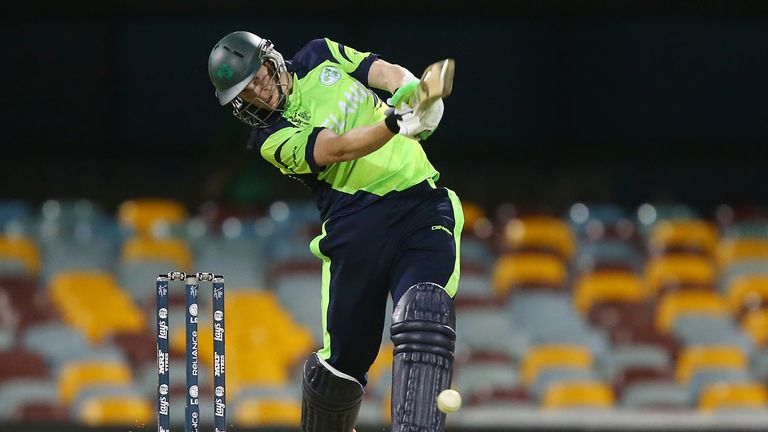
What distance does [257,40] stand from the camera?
4.16 meters

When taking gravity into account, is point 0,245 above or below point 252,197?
below

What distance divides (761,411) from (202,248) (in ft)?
12.0

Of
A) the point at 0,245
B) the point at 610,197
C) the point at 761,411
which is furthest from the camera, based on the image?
the point at 610,197

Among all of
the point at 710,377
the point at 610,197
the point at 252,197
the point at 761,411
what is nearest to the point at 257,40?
the point at 761,411

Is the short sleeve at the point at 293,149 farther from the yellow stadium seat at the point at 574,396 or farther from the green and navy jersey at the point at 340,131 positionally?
the yellow stadium seat at the point at 574,396

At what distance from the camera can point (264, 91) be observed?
4.18 metres

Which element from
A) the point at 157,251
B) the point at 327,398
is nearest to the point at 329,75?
the point at 327,398

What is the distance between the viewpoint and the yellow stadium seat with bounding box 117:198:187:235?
970cm

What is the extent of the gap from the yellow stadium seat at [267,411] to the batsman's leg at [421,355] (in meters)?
3.00

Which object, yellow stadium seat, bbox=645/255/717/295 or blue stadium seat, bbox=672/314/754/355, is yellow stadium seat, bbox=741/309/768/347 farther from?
yellow stadium seat, bbox=645/255/717/295

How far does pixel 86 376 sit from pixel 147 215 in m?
2.82

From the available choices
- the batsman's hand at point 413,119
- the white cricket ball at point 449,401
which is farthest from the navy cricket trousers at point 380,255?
the batsman's hand at point 413,119

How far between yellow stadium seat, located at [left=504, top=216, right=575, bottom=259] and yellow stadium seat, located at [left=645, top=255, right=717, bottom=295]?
0.60 m

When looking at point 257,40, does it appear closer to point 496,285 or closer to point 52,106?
point 496,285
